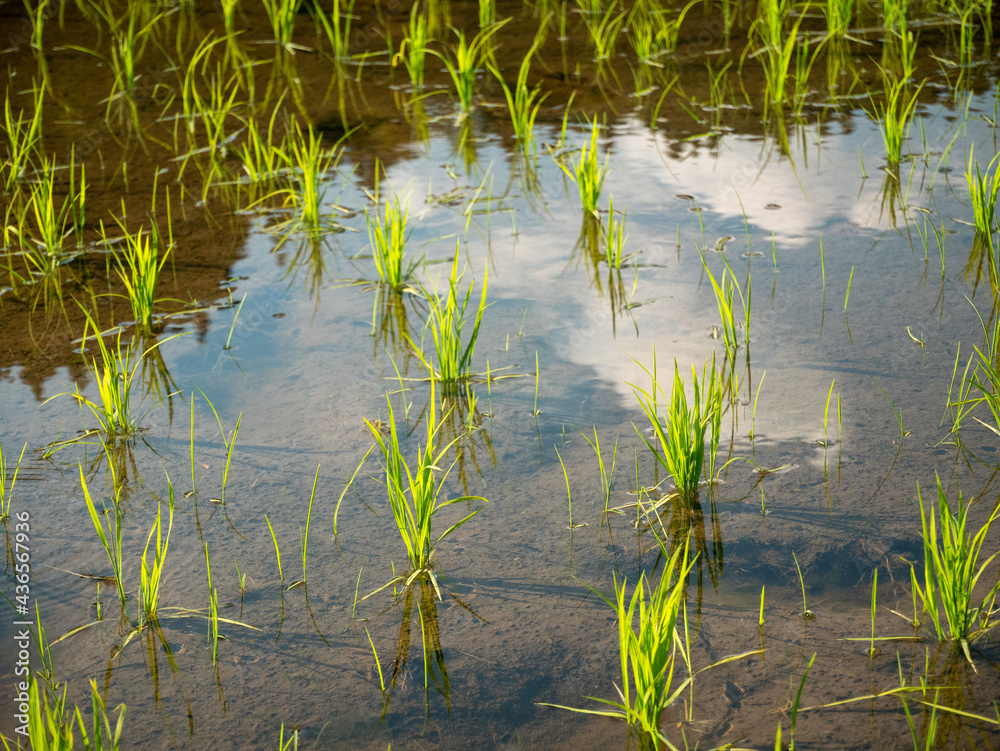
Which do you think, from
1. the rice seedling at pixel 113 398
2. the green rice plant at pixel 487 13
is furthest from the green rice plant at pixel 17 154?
the green rice plant at pixel 487 13

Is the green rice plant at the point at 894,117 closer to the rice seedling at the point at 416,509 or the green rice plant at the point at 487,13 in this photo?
the green rice plant at the point at 487,13

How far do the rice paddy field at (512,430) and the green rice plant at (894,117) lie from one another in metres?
0.02

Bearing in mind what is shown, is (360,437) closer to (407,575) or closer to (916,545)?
(407,575)

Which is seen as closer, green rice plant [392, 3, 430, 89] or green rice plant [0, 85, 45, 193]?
green rice plant [0, 85, 45, 193]

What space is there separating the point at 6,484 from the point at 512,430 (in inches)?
49.2

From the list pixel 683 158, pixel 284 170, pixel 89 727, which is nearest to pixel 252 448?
pixel 89 727

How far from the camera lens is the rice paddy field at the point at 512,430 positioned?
1.53m

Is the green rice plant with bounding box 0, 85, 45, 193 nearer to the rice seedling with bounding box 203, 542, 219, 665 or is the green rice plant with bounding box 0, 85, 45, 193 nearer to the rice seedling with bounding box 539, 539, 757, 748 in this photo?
the rice seedling with bounding box 203, 542, 219, 665

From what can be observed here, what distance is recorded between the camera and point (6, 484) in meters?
2.06

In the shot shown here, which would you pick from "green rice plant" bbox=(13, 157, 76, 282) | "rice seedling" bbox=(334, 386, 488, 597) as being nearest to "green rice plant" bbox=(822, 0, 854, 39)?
"green rice plant" bbox=(13, 157, 76, 282)

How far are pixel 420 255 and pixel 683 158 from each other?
1384mm

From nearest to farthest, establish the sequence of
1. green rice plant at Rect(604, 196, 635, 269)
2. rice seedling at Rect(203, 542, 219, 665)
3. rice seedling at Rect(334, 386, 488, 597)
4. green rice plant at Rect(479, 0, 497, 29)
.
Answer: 1. rice seedling at Rect(203, 542, 219, 665)
2. rice seedling at Rect(334, 386, 488, 597)
3. green rice plant at Rect(604, 196, 635, 269)
4. green rice plant at Rect(479, 0, 497, 29)

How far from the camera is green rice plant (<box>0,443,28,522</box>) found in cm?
196

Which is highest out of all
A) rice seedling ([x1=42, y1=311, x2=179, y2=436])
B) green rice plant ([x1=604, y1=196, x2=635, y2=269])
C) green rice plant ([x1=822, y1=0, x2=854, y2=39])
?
green rice plant ([x1=822, y1=0, x2=854, y2=39])
